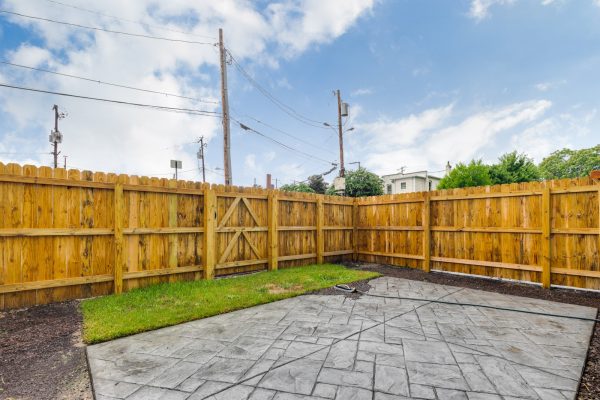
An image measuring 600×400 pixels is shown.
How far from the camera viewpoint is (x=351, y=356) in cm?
252

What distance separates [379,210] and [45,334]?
7.52 meters

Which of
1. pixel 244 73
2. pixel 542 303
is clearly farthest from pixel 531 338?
pixel 244 73

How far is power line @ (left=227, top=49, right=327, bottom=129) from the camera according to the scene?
11.7m

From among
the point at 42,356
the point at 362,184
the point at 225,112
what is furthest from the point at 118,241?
the point at 362,184

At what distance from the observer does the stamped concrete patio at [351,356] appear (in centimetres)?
→ 199

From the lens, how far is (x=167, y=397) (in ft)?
→ 6.20

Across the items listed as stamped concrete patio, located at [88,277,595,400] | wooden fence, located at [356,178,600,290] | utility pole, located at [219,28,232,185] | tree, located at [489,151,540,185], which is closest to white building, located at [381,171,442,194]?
tree, located at [489,151,540,185]

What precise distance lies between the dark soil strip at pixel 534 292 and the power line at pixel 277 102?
924 centimetres

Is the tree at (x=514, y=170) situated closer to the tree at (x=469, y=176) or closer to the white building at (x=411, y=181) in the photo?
the tree at (x=469, y=176)

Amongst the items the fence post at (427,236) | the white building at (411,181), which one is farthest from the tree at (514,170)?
the fence post at (427,236)

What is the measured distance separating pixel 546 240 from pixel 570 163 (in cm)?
4663

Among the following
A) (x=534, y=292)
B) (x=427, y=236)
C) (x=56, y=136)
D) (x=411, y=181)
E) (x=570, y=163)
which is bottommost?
(x=534, y=292)

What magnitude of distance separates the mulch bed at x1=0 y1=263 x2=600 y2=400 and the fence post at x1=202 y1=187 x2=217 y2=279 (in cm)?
215

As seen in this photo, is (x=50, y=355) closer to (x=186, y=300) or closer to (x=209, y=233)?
(x=186, y=300)
